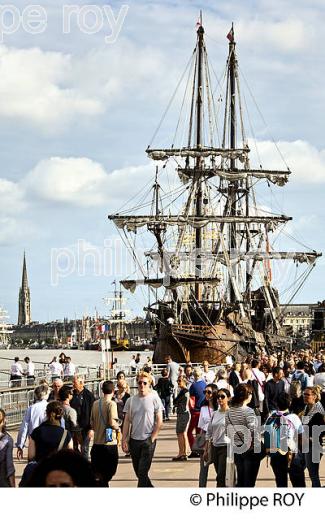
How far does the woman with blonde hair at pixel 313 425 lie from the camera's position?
11133 mm

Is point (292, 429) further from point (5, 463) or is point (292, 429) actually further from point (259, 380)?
point (259, 380)

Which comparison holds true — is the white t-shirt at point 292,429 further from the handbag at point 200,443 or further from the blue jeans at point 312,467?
the handbag at point 200,443

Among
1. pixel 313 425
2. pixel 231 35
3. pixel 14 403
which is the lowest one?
pixel 313 425

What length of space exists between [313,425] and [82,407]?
132 inches

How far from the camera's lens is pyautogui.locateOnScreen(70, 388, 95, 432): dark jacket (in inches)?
511

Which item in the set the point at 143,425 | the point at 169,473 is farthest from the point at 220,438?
the point at 169,473

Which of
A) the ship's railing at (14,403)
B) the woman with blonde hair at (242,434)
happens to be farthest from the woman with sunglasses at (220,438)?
the ship's railing at (14,403)

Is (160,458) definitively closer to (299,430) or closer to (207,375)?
(207,375)

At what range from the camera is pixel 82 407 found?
42.8 feet

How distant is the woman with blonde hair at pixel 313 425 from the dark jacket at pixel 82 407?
3.09 m

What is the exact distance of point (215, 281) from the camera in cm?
6012

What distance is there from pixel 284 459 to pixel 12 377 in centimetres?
1986
